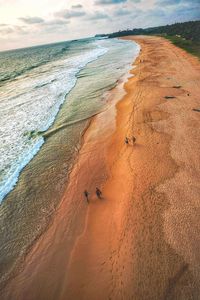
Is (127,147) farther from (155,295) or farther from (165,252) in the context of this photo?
(155,295)

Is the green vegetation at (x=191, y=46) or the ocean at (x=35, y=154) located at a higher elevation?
the ocean at (x=35, y=154)

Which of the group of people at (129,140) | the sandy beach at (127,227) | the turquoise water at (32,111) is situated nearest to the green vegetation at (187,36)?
the turquoise water at (32,111)

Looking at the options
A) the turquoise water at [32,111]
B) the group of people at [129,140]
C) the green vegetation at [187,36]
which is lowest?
the green vegetation at [187,36]

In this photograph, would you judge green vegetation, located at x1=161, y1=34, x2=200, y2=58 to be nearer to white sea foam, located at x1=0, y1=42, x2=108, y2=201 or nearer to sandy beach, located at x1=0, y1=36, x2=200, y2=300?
→ white sea foam, located at x1=0, y1=42, x2=108, y2=201

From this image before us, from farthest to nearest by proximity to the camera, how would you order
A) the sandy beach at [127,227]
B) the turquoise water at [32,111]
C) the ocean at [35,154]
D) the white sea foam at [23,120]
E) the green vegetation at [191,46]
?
the green vegetation at [191,46] < the turquoise water at [32,111] < the white sea foam at [23,120] < the ocean at [35,154] < the sandy beach at [127,227]

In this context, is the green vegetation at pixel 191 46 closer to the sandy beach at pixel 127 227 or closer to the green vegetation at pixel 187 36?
the green vegetation at pixel 187 36

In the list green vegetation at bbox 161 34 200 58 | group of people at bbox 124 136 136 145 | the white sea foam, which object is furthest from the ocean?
green vegetation at bbox 161 34 200 58

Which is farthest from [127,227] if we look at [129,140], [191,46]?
[191,46]

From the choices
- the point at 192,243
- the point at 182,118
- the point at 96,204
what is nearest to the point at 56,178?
the point at 96,204

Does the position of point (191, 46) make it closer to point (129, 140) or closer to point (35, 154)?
point (129, 140)
